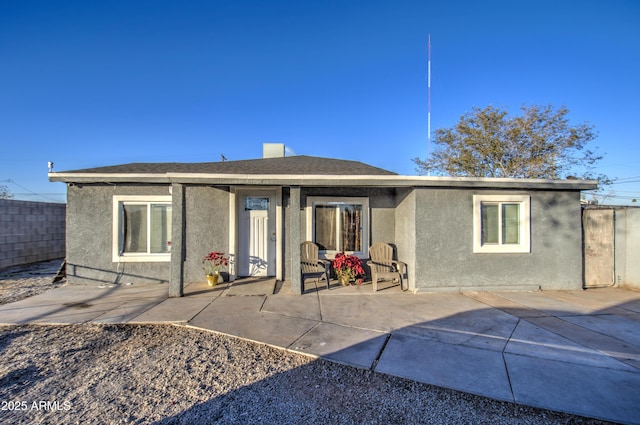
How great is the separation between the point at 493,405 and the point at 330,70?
38.7 ft

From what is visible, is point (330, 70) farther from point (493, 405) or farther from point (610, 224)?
point (493, 405)

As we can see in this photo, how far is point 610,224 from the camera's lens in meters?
6.38

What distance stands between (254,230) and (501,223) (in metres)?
5.89

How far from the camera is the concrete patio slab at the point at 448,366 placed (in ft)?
8.47

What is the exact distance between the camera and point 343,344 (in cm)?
341

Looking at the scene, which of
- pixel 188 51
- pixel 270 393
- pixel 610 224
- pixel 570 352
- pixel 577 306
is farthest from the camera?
pixel 188 51

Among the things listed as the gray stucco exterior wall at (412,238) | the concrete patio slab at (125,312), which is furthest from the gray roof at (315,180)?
the concrete patio slab at (125,312)

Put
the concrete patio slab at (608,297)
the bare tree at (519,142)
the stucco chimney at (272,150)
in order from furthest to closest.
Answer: the bare tree at (519,142)
the stucco chimney at (272,150)
the concrete patio slab at (608,297)

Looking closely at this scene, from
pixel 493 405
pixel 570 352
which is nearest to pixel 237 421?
pixel 493 405

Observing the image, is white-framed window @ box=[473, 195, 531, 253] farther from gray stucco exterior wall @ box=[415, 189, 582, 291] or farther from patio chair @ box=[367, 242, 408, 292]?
patio chair @ box=[367, 242, 408, 292]

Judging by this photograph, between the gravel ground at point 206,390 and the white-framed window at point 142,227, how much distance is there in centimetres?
312

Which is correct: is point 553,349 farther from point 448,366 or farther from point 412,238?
point 412,238

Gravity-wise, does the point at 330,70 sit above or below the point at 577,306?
above

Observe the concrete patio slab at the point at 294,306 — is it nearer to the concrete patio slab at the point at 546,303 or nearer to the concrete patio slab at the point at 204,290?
the concrete patio slab at the point at 204,290
